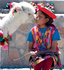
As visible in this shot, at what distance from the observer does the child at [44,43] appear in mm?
1719

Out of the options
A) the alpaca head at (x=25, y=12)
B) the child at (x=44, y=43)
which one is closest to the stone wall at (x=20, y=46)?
the alpaca head at (x=25, y=12)

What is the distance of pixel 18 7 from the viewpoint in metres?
2.48

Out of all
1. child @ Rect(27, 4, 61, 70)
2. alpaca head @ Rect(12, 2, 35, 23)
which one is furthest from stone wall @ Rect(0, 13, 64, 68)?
child @ Rect(27, 4, 61, 70)

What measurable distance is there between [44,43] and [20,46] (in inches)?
67.6

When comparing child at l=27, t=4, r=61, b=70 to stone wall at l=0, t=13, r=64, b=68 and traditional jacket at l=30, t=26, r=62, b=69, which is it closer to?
traditional jacket at l=30, t=26, r=62, b=69

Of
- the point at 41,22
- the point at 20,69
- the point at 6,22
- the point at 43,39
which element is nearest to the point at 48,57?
the point at 43,39

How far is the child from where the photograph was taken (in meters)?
Answer: 1.72

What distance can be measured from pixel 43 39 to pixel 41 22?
0.64 ft

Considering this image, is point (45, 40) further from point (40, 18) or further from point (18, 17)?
point (18, 17)

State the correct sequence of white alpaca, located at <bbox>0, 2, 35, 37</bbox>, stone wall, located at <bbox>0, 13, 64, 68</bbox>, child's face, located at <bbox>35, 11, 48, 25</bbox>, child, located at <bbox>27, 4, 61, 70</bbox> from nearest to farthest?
1. child, located at <bbox>27, 4, 61, 70</bbox>
2. child's face, located at <bbox>35, 11, 48, 25</bbox>
3. white alpaca, located at <bbox>0, 2, 35, 37</bbox>
4. stone wall, located at <bbox>0, 13, 64, 68</bbox>

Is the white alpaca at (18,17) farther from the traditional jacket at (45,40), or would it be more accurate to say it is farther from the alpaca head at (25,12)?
the traditional jacket at (45,40)

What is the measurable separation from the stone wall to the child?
1.57m

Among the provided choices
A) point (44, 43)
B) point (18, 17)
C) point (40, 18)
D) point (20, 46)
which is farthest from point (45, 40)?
point (20, 46)

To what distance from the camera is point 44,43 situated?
182cm
